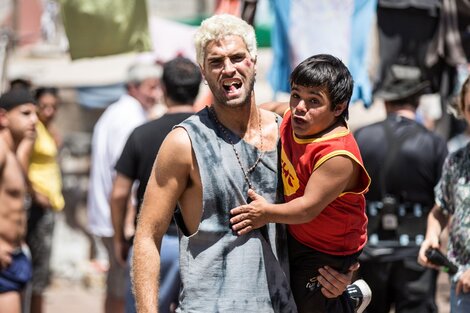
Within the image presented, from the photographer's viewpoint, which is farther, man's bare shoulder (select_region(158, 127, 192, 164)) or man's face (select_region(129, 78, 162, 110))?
man's face (select_region(129, 78, 162, 110))

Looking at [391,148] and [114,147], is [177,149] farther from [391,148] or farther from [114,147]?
[114,147]

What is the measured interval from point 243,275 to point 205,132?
0.53 metres

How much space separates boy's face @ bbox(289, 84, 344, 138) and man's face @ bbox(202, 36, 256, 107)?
0.64ft

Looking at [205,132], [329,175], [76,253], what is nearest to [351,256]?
[329,175]

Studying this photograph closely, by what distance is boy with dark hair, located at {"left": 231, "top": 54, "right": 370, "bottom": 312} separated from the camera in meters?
3.76

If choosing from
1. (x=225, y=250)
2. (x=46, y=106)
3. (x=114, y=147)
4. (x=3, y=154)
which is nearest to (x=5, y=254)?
(x=3, y=154)

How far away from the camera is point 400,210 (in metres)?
6.25

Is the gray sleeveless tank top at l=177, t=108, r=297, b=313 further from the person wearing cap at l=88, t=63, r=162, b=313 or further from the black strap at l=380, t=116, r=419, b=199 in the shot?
the person wearing cap at l=88, t=63, r=162, b=313

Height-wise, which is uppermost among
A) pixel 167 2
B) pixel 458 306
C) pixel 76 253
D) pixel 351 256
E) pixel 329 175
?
pixel 167 2

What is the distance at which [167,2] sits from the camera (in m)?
16.4

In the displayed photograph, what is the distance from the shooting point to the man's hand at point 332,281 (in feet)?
12.9

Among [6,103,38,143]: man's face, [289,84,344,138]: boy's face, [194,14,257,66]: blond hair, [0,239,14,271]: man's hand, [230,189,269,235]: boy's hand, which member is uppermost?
[194,14,257,66]: blond hair

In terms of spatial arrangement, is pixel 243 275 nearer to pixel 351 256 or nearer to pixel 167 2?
pixel 351 256

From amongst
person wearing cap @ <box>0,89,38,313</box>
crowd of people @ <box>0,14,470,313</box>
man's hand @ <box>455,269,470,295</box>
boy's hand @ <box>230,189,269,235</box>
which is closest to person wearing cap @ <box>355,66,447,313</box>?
Result: man's hand @ <box>455,269,470,295</box>
